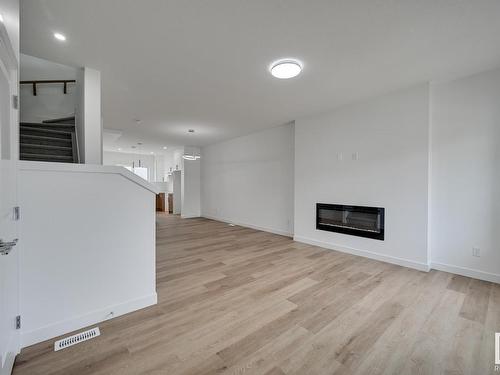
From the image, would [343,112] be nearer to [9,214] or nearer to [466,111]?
[466,111]

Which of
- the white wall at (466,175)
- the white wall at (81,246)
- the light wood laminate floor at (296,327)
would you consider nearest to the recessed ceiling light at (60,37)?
the white wall at (81,246)

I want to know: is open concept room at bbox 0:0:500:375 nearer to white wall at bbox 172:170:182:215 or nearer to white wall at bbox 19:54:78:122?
white wall at bbox 19:54:78:122

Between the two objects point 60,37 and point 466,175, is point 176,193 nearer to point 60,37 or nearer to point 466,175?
point 60,37

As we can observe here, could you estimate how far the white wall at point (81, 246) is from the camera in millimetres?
1700

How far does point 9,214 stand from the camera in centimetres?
140

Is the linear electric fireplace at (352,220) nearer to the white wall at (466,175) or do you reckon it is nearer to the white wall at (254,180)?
the white wall at (466,175)

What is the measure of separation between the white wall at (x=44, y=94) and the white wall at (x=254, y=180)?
13.8 feet

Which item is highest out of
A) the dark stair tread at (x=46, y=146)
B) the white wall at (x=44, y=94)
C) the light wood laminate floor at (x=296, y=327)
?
the white wall at (x=44, y=94)

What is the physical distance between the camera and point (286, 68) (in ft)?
8.59

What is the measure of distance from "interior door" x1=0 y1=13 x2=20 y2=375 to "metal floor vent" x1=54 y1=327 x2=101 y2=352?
238mm

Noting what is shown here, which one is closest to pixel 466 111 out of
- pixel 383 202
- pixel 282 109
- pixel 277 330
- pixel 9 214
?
pixel 383 202

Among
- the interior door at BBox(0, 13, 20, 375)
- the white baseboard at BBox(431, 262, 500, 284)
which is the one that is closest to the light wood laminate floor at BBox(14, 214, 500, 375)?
the white baseboard at BBox(431, 262, 500, 284)

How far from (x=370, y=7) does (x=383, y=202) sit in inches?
109

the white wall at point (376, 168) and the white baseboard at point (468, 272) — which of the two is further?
the white wall at point (376, 168)
